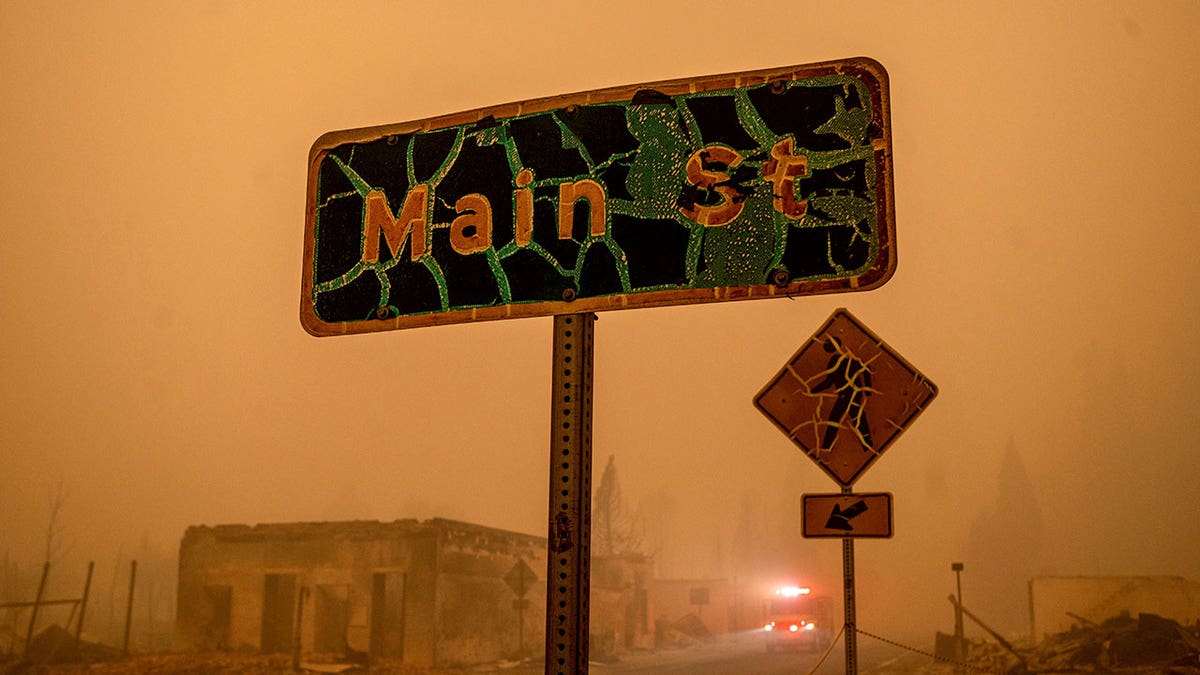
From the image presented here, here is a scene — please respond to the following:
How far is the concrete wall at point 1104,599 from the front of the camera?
963 cm

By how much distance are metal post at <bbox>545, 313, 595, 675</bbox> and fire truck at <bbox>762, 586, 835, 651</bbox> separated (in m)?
11.3

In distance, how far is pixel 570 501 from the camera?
1.57 m

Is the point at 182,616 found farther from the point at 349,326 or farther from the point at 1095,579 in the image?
the point at 349,326

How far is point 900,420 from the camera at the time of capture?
3.41 metres

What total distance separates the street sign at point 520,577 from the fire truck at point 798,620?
3787 millimetres

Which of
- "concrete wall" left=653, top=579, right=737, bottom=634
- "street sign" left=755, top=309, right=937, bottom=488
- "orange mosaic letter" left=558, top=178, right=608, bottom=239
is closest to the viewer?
"orange mosaic letter" left=558, top=178, right=608, bottom=239

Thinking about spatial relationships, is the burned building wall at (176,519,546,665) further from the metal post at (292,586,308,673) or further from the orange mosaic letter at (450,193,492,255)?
the orange mosaic letter at (450,193,492,255)

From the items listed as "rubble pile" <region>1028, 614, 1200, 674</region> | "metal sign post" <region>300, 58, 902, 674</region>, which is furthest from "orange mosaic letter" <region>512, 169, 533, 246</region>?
"rubble pile" <region>1028, 614, 1200, 674</region>

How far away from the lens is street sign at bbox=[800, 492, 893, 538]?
343cm

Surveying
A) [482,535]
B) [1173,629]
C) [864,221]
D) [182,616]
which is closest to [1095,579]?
[1173,629]

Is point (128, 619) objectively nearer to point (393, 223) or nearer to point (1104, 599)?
point (1104, 599)

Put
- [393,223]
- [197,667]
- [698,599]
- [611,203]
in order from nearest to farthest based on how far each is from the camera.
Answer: [611,203] < [393,223] < [698,599] < [197,667]

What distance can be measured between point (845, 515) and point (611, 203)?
2169 mm

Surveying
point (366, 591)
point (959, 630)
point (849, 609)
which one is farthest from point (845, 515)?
point (366, 591)
